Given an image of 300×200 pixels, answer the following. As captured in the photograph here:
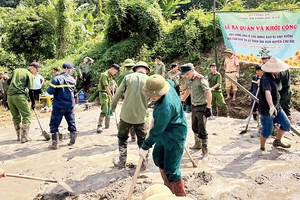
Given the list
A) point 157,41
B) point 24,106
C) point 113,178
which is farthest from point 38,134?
point 157,41

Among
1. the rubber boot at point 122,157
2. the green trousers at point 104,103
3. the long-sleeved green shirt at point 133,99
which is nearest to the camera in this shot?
the long-sleeved green shirt at point 133,99

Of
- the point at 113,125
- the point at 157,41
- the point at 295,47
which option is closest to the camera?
the point at 295,47

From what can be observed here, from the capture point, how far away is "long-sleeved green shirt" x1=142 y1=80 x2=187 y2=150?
3402 millimetres

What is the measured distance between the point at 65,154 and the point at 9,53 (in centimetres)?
1503

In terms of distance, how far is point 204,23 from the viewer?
44.9 feet

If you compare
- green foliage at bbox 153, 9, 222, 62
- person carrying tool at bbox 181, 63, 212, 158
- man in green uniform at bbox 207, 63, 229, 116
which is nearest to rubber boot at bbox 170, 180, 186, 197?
person carrying tool at bbox 181, 63, 212, 158

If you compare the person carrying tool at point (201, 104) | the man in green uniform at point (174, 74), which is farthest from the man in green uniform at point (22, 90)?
the man in green uniform at point (174, 74)

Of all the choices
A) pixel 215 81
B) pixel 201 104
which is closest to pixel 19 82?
pixel 201 104

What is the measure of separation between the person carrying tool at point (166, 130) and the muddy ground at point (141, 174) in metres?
0.68

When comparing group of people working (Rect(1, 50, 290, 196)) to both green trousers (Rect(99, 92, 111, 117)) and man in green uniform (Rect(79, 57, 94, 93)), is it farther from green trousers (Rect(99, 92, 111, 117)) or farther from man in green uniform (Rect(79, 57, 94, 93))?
man in green uniform (Rect(79, 57, 94, 93))

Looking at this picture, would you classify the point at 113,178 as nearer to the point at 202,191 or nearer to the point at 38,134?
the point at 202,191

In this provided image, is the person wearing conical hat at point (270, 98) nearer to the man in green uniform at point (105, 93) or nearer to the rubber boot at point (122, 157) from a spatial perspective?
the rubber boot at point (122, 157)

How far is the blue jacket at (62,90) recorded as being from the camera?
622 cm

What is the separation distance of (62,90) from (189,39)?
8.65 meters
